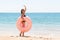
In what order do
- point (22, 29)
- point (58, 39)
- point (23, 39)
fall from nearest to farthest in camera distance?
1. point (23, 39)
2. point (58, 39)
3. point (22, 29)

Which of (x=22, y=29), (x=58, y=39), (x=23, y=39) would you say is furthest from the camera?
(x=22, y=29)

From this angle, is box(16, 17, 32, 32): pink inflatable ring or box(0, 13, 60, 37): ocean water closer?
box(16, 17, 32, 32): pink inflatable ring

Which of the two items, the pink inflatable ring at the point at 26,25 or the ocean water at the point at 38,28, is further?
the ocean water at the point at 38,28

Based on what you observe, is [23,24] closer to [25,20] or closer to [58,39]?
[25,20]

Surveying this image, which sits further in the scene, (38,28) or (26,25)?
(38,28)

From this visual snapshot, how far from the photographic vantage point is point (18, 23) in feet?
28.2

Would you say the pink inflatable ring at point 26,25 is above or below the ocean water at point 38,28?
above

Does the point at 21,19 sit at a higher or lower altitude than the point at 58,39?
higher

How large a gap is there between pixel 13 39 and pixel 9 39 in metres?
0.12

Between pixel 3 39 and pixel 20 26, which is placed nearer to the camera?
pixel 3 39

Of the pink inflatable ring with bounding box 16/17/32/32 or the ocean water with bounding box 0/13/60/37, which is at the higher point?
the pink inflatable ring with bounding box 16/17/32/32

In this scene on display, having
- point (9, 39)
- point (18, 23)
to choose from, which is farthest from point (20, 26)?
point (9, 39)

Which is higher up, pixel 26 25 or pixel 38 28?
pixel 26 25

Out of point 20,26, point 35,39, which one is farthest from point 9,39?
point 20,26
